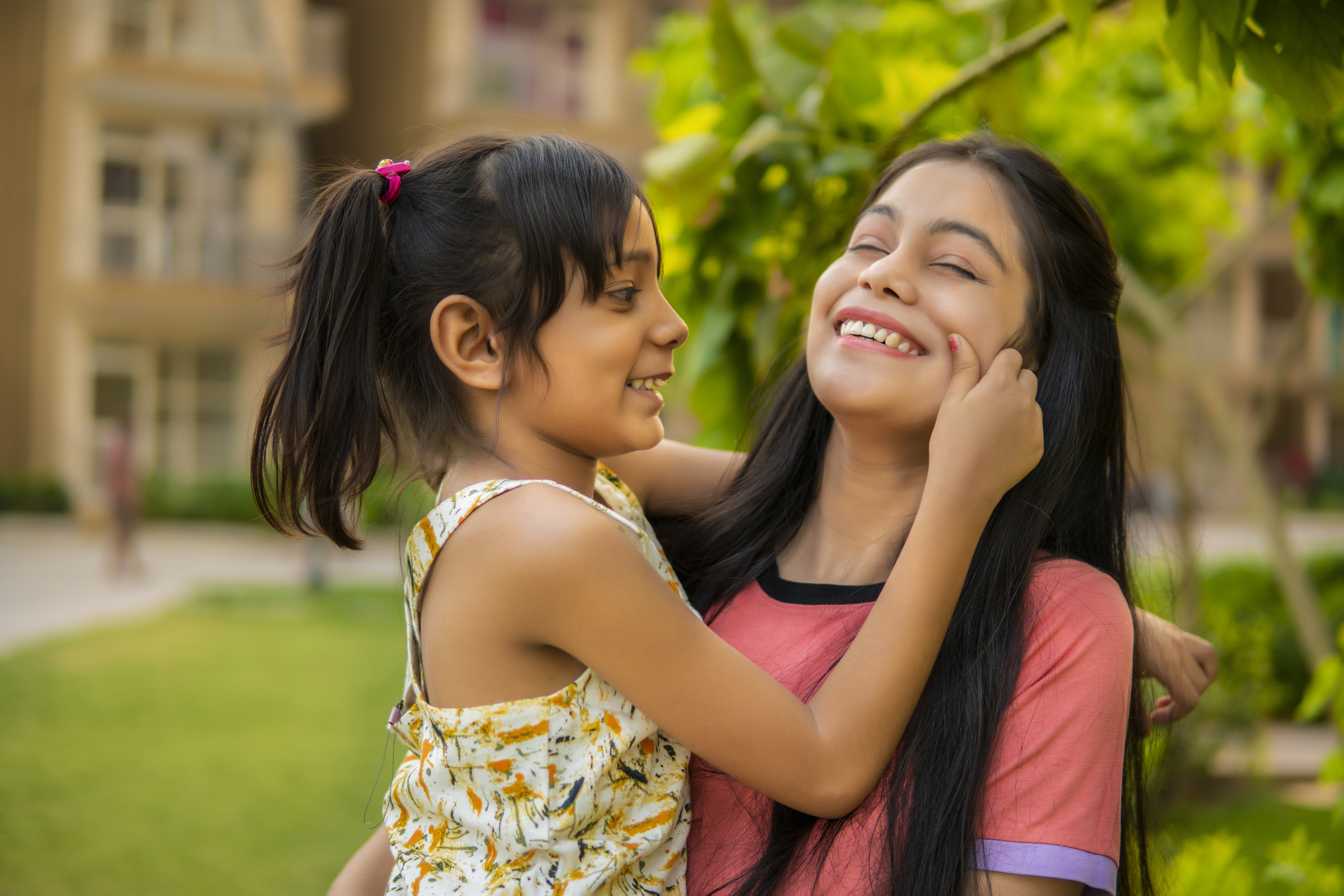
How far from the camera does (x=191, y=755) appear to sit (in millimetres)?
6980

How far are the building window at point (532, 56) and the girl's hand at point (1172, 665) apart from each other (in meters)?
21.1

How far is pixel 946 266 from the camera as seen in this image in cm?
172

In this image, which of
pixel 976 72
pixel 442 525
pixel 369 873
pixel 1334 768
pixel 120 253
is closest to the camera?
pixel 442 525

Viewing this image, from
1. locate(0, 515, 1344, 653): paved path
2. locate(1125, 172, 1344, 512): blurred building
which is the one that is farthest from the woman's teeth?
locate(1125, 172, 1344, 512): blurred building

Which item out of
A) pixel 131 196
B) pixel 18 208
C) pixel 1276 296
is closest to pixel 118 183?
pixel 131 196

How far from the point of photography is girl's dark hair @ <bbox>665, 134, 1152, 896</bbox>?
1474 mm

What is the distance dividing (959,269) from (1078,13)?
0.40 meters

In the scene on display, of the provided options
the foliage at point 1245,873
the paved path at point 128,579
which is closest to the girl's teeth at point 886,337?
the foliage at point 1245,873

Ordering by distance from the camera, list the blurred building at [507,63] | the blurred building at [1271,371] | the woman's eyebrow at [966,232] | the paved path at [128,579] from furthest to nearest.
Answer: the blurred building at [1271,371] < the blurred building at [507,63] < the paved path at [128,579] < the woman's eyebrow at [966,232]

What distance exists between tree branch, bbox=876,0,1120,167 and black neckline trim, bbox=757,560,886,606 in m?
0.93

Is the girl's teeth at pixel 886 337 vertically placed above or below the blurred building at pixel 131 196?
above

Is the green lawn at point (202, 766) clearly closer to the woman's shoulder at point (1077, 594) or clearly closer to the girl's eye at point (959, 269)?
the woman's shoulder at point (1077, 594)

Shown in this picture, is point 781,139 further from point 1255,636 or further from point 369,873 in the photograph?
point 1255,636

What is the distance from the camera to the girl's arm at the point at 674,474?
2102 mm
